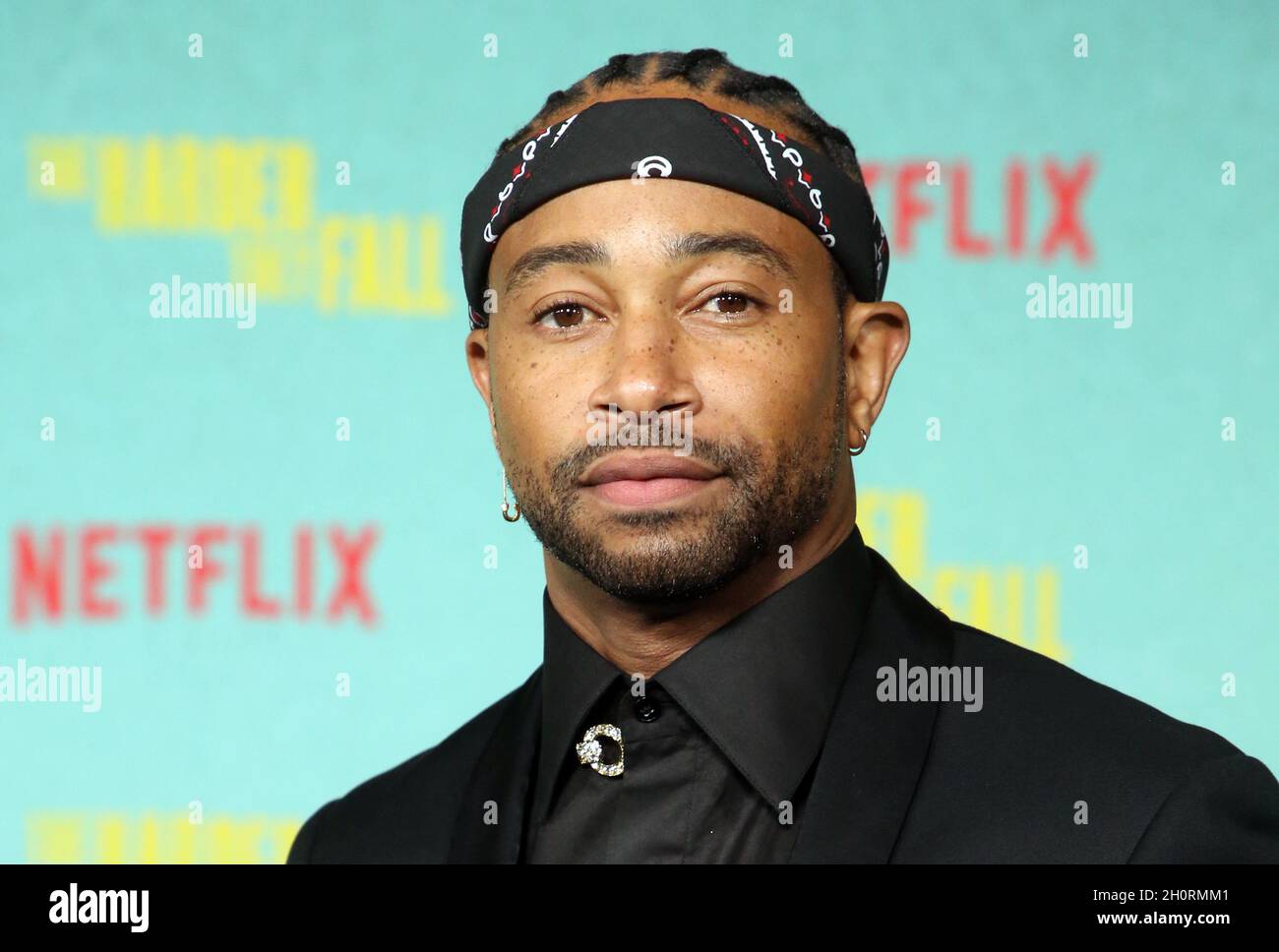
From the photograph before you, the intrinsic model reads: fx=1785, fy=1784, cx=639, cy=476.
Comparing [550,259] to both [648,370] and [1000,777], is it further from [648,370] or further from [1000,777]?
[1000,777]

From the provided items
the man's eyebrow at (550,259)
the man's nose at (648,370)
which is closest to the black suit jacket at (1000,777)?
the man's nose at (648,370)

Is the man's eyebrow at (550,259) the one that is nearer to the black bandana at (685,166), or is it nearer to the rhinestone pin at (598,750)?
the black bandana at (685,166)

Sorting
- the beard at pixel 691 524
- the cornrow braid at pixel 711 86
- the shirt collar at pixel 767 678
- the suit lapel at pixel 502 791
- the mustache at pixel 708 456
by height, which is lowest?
the suit lapel at pixel 502 791

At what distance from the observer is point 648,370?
6.44ft

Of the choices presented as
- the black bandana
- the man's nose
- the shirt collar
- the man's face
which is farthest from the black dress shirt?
the black bandana

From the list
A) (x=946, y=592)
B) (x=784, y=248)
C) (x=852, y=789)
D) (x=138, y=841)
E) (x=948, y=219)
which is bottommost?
(x=138, y=841)

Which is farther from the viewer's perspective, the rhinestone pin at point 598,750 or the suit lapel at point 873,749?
the rhinestone pin at point 598,750

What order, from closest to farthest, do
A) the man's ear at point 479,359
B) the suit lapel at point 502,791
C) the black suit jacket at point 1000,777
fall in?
the black suit jacket at point 1000,777 < the suit lapel at point 502,791 < the man's ear at point 479,359

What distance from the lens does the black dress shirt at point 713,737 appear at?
204 centimetres
